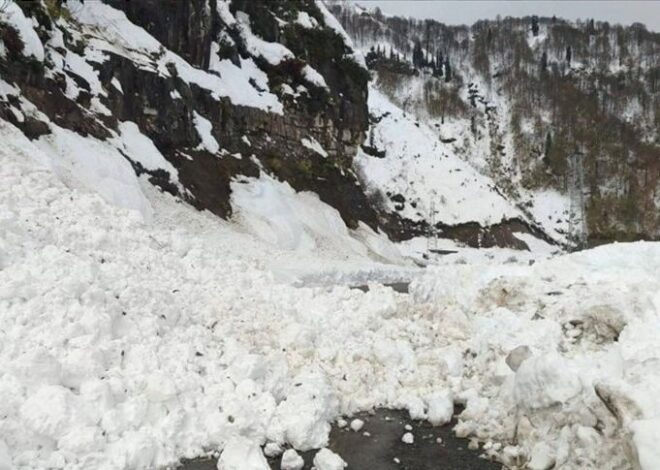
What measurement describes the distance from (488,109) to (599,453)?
114988 millimetres

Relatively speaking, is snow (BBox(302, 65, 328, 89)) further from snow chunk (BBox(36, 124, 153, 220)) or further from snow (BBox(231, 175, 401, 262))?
snow chunk (BBox(36, 124, 153, 220))

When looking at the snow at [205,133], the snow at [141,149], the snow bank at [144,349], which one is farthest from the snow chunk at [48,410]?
the snow at [205,133]

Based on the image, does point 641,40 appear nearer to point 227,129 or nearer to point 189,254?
point 227,129

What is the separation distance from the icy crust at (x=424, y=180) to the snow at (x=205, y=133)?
81.4ft

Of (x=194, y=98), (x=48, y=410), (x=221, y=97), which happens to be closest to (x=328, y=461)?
(x=48, y=410)

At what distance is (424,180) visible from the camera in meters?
60.7

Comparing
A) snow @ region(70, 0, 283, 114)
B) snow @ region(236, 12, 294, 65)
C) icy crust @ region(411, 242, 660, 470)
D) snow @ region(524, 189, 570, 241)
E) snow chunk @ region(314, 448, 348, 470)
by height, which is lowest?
snow @ region(524, 189, 570, 241)

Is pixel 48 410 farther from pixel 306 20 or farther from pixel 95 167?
pixel 306 20

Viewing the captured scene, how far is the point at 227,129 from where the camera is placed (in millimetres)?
33125

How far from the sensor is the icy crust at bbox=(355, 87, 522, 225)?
5578 cm

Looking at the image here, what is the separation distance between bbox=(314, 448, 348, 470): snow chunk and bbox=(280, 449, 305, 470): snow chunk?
198 mm

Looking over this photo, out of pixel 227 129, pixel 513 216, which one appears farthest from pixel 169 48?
pixel 513 216

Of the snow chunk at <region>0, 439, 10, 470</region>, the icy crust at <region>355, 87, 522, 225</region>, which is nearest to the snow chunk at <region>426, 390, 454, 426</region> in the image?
the snow chunk at <region>0, 439, 10, 470</region>

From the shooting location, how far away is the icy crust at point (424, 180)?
5578cm
